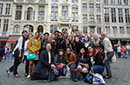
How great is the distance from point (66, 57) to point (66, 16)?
19.7m

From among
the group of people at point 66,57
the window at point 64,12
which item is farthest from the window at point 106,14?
the group of people at point 66,57

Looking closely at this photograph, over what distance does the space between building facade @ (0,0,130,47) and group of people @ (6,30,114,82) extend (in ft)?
58.4

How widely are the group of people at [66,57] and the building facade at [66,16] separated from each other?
17811mm

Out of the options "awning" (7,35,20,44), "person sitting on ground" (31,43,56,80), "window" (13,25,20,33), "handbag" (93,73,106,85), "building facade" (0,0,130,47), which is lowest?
"handbag" (93,73,106,85)

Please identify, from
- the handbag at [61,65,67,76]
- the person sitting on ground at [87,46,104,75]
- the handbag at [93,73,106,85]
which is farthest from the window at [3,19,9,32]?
the handbag at [93,73,106,85]

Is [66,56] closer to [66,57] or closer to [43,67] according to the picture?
[66,57]

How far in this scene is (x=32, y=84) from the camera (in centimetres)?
360

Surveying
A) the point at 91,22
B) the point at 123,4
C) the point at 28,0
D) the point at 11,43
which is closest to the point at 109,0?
the point at 123,4

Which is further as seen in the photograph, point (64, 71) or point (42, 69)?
point (64, 71)

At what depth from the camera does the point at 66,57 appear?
4730 mm

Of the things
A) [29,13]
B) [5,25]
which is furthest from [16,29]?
[29,13]

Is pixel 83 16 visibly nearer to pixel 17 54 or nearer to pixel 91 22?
pixel 91 22

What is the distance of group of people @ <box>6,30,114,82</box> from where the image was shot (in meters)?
4.21

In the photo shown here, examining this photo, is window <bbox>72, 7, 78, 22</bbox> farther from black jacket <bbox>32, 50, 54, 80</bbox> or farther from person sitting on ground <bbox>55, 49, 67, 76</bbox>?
black jacket <bbox>32, 50, 54, 80</bbox>
